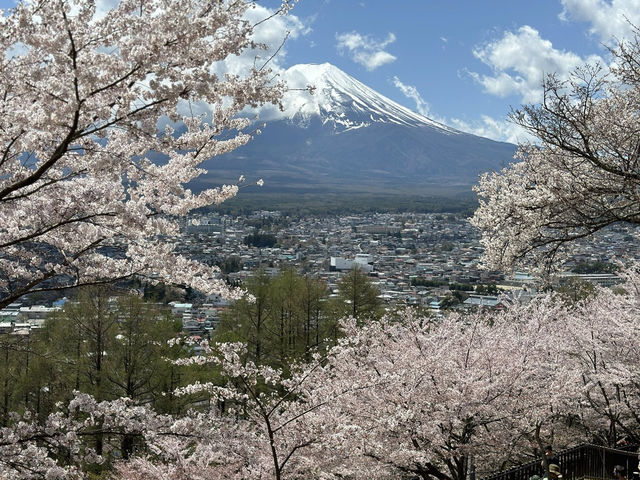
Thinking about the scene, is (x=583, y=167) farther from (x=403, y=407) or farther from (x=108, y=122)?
(x=108, y=122)

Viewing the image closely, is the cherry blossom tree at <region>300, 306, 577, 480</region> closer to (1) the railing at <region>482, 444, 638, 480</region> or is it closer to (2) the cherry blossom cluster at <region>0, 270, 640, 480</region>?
(2) the cherry blossom cluster at <region>0, 270, 640, 480</region>

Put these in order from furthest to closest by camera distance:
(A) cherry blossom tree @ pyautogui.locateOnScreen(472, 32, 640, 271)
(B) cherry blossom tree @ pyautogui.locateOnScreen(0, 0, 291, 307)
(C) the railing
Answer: (C) the railing
(A) cherry blossom tree @ pyautogui.locateOnScreen(472, 32, 640, 271)
(B) cherry blossom tree @ pyautogui.locateOnScreen(0, 0, 291, 307)

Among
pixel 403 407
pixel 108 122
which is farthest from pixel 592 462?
pixel 108 122

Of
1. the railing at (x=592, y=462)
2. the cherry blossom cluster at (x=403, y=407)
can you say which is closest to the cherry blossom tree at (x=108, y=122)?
the cherry blossom cluster at (x=403, y=407)

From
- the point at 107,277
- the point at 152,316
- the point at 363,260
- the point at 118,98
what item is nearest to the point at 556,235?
the point at 107,277

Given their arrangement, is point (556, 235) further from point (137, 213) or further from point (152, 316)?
point (152, 316)

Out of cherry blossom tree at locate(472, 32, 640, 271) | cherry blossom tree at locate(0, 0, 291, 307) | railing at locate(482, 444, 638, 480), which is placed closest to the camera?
cherry blossom tree at locate(0, 0, 291, 307)

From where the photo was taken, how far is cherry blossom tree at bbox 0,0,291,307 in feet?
9.15

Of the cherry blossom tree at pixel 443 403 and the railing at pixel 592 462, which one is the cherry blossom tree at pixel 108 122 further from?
the railing at pixel 592 462

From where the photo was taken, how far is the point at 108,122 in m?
3.10

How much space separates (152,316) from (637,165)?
45.7 feet

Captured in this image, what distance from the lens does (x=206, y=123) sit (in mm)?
4512

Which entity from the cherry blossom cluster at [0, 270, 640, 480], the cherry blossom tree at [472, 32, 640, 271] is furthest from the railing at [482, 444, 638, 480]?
the cherry blossom tree at [472, 32, 640, 271]

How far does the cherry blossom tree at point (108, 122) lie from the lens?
2789 mm
